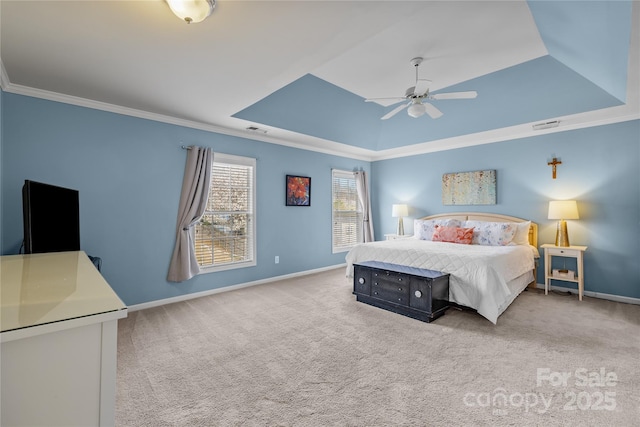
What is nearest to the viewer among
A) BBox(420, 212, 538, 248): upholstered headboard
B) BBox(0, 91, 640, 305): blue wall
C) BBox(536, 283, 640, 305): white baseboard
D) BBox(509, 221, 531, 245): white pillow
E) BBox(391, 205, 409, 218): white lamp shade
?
BBox(0, 91, 640, 305): blue wall

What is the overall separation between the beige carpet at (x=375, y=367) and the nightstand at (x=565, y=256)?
0.45m

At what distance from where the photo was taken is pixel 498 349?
264cm

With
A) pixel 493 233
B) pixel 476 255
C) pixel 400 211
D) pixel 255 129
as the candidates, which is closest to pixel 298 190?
pixel 255 129

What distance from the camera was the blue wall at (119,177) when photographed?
9.96 ft

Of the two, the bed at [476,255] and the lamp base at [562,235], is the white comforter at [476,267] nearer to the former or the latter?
the bed at [476,255]

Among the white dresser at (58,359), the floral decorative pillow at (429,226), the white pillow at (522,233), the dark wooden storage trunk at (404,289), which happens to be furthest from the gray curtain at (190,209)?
the white pillow at (522,233)

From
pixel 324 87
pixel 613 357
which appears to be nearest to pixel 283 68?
pixel 324 87

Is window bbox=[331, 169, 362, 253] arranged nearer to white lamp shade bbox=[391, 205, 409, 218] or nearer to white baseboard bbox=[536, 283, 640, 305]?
white lamp shade bbox=[391, 205, 409, 218]

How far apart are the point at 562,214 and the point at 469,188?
1.50 m

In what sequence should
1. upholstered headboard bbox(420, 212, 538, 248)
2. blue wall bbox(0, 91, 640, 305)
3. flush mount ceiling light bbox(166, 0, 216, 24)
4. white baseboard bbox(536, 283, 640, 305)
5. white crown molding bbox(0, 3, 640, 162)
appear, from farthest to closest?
upholstered headboard bbox(420, 212, 538, 248), white baseboard bbox(536, 283, 640, 305), blue wall bbox(0, 91, 640, 305), white crown molding bbox(0, 3, 640, 162), flush mount ceiling light bbox(166, 0, 216, 24)

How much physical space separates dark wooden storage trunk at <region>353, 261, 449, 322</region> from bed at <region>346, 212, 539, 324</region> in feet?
0.56

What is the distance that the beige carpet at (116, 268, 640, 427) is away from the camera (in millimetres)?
1850

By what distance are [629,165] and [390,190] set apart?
3750 mm

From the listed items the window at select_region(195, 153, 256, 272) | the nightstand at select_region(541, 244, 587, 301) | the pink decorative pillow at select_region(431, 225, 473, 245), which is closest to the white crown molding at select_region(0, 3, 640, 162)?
the window at select_region(195, 153, 256, 272)
